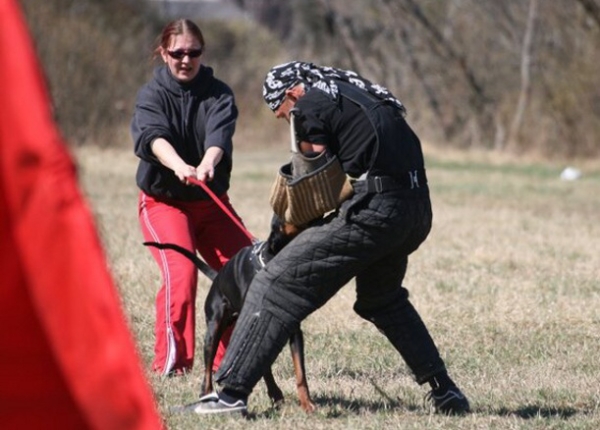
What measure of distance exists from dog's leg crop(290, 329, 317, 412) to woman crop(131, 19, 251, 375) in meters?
1.13

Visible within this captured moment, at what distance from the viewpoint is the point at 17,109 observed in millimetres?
2244

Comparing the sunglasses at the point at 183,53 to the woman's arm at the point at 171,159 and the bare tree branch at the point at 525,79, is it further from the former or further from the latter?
the bare tree branch at the point at 525,79

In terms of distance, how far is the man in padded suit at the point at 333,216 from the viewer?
5457mm

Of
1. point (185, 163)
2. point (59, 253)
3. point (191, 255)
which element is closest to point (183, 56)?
point (185, 163)

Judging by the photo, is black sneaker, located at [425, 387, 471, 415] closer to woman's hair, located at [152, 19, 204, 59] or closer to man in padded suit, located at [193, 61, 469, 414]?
man in padded suit, located at [193, 61, 469, 414]

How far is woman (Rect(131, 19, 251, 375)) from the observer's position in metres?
6.94

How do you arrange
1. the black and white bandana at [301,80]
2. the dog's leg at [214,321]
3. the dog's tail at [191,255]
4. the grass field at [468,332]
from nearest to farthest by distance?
the black and white bandana at [301,80] < the grass field at [468,332] < the dog's leg at [214,321] < the dog's tail at [191,255]

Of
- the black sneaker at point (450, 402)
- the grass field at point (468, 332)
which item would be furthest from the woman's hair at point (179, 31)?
the black sneaker at point (450, 402)

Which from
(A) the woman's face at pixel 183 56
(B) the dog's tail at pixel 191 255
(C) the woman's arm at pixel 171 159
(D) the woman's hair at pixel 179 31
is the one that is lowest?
(B) the dog's tail at pixel 191 255

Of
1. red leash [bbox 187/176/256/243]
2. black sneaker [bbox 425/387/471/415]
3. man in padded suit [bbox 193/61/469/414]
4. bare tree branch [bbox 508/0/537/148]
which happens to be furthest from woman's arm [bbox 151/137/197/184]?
bare tree branch [bbox 508/0/537/148]

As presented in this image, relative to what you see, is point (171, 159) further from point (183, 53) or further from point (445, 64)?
point (445, 64)

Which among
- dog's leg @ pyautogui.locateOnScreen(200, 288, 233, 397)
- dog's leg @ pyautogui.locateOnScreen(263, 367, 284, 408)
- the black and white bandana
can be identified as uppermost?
the black and white bandana

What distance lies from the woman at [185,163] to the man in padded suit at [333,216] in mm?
1314

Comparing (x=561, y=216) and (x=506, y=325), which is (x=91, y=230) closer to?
(x=506, y=325)
